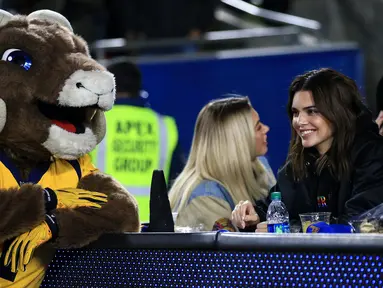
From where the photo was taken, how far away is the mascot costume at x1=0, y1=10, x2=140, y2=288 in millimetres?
2801

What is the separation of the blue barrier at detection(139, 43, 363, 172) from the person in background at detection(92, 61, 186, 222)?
0.71 meters

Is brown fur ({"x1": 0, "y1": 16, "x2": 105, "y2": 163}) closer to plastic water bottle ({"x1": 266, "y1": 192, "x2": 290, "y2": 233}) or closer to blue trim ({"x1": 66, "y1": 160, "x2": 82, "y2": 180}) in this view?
blue trim ({"x1": 66, "y1": 160, "x2": 82, "y2": 180})

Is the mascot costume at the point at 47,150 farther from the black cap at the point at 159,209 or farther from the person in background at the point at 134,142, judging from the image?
the person in background at the point at 134,142

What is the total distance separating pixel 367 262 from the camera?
7.51 ft

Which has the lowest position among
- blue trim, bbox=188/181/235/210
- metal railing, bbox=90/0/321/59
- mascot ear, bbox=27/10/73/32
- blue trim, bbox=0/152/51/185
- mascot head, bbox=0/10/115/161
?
blue trim, bbox=188/181/235/210

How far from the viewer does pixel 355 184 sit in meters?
3.37

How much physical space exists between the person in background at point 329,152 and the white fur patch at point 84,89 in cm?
88

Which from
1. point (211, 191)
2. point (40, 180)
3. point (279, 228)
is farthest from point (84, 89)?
point (211, 191)

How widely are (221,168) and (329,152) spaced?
0.75 metres

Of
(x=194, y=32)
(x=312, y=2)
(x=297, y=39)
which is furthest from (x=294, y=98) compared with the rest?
(x=312, y=2)

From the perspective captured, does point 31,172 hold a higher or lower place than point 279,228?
higher

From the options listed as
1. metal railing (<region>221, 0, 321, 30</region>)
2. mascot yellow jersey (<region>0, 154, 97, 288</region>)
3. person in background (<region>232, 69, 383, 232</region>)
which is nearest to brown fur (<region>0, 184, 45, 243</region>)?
mascot yellow jersey (<region>0, 154, 97, 288</region>)

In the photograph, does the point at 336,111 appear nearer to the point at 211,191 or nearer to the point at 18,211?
the point at 211,191

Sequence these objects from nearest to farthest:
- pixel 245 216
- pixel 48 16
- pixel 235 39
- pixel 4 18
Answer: pixel 4 18 < pixel 48 16 < pixel 245 216 < pixel 235 39
